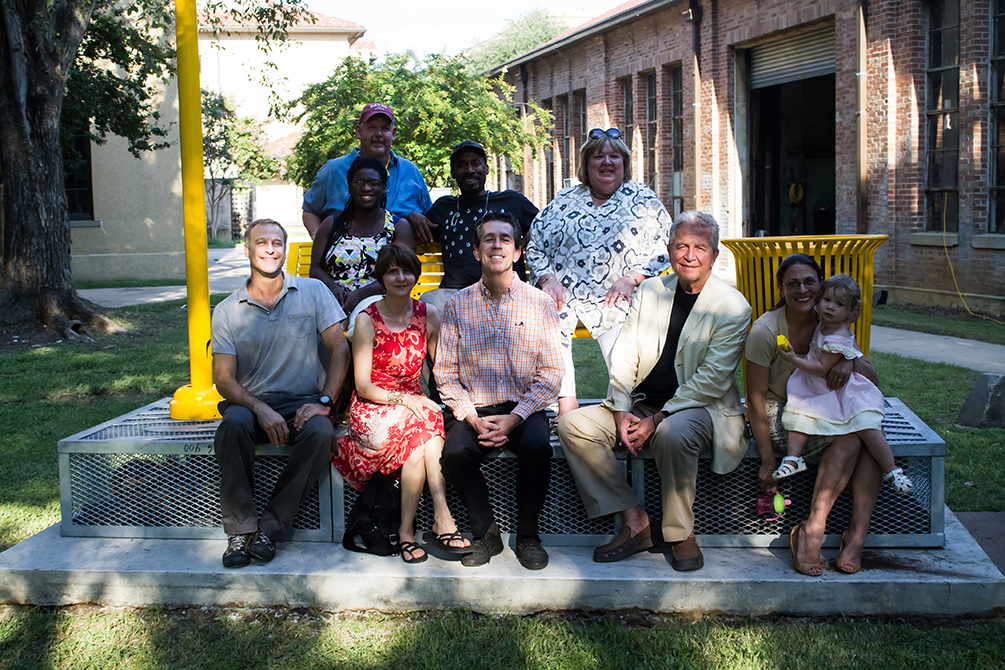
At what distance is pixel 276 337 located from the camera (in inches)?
180

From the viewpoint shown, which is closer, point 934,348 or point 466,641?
point 466,641

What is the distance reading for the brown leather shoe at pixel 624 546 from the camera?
161 inches

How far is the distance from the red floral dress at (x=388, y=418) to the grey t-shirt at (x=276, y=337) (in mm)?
311

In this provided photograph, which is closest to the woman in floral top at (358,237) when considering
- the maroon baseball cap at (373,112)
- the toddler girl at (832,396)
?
the maroon baseball cap at (373,112)

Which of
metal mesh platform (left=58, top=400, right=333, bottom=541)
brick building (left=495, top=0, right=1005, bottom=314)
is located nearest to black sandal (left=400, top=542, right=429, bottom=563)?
metal mesh platform (left=58, top=400, right=333, bottom=541)

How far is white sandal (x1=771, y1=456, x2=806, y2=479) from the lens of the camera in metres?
3.98

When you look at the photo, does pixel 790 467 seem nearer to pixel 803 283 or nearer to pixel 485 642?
pixel 803 283

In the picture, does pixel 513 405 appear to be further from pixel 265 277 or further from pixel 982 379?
pixel 982 379

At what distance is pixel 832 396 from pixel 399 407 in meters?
1.95

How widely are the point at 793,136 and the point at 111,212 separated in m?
15.0

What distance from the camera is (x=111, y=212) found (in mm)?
20234

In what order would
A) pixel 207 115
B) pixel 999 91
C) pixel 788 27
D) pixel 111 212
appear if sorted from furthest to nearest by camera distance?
pixel 207 115 → pixel 111 212 → pixel 788 27 → pixel 999 91

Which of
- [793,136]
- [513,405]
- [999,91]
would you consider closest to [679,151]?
[793,136]

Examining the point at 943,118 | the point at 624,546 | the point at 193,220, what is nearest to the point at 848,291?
the point at 624,546
